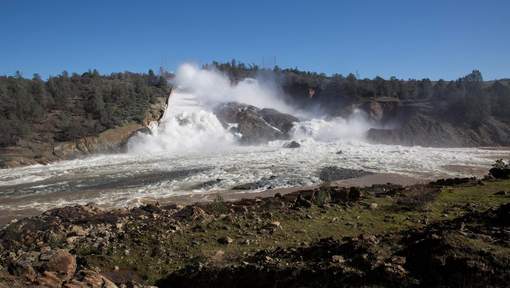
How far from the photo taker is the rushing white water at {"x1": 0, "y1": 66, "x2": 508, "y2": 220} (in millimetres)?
23562

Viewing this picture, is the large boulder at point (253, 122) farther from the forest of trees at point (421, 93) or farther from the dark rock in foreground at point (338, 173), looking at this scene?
the dark rock in foreground at point (338, 173)

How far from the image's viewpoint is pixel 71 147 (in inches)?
1615

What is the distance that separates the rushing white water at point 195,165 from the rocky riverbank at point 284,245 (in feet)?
32.6

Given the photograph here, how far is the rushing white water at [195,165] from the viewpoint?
23562mm

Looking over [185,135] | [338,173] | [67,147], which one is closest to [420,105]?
[185,135]

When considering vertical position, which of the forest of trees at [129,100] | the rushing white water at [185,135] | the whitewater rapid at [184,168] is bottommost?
the whitewater rapid at [184,168]

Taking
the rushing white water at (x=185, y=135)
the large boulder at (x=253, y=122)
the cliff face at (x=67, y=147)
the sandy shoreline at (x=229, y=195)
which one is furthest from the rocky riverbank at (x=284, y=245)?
the large boulder at (x=253, y=122)

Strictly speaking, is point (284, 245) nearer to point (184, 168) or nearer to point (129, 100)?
point (184, 168)

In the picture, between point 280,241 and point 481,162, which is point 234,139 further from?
point 280,241

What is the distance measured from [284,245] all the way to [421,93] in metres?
60.5

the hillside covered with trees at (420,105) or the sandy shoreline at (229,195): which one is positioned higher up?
the hillside covered with trees at (420,105)

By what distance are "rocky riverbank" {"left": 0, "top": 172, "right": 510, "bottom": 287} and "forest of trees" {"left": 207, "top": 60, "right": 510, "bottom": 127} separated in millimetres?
42941

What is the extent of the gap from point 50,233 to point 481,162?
30120mm

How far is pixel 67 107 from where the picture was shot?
52688mm
